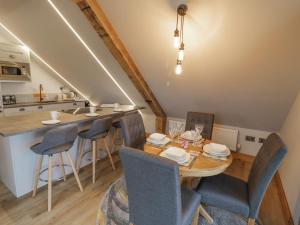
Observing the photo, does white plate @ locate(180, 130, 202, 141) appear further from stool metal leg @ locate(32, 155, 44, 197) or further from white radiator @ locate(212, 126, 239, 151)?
stool metal leg @ locate(32, 155, 44, 197)

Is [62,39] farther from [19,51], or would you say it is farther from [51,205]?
[51,205]

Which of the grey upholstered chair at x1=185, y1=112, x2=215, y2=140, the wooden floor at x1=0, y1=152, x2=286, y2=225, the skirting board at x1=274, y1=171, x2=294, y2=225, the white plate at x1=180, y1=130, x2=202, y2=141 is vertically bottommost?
the wooden floor at x1=0, y1=152, x2=286, y2=225

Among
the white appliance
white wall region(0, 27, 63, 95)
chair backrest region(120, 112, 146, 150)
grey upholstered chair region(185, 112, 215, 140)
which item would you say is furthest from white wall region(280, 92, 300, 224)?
white wall region(0, 27, 63, 95)

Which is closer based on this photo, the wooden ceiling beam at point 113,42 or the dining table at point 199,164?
the dining table at point 199,164

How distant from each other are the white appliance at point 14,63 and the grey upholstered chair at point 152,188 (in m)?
3.56

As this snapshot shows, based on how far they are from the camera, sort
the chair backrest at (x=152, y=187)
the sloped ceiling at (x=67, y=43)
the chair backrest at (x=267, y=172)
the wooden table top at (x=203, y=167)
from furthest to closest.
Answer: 1. the sloped ceiling at (x=67, y=43)
2. the wooden table top at (x=203, y=167)
3. the chair backrest at (x=267, y=172)
4. the chair backrest at (x=152, y=187)

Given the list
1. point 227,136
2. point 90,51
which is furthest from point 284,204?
point 90,51

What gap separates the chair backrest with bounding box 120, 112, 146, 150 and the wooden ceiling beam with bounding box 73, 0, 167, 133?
980 millimetres

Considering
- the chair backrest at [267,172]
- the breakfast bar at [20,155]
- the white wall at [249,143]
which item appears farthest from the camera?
the white wall at [249,143]

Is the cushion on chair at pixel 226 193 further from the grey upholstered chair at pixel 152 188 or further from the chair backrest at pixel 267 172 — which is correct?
the grey upholstered chair at pixel 152 188

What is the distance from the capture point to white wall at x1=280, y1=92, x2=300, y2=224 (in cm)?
182

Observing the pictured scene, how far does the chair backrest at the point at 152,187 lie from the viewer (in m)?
1.04

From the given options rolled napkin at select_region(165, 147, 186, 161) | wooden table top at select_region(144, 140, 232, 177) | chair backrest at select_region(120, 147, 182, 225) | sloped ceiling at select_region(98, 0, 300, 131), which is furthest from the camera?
sloped ceiling at select_region(98, 0, 300, 131)

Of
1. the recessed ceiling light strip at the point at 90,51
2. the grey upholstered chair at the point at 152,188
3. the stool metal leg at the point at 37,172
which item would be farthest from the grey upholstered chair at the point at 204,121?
the stool metal leg at the point at 37,172
